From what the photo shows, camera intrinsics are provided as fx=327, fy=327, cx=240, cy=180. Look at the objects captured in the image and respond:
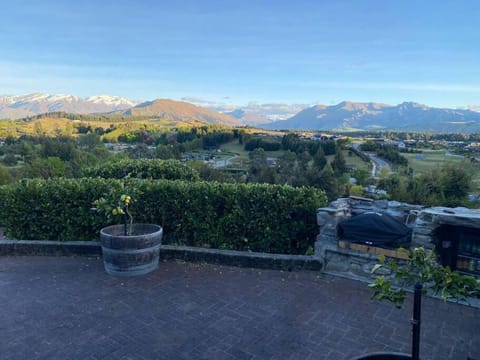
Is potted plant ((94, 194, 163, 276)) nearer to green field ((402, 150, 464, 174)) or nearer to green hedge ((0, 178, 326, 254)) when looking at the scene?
green hedge ((0, 178, 326, 254))

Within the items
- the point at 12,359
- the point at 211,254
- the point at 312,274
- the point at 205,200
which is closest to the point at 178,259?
the point at 211,254

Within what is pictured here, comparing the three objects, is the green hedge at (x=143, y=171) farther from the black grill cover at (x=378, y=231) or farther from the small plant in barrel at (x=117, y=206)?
the black grill cover at (x=378, y=231)

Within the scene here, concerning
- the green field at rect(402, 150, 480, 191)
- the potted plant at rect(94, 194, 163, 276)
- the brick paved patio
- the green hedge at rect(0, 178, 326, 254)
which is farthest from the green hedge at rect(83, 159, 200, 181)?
the green field at rect(402, 150, 480, 191)

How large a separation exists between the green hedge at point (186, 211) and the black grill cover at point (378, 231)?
863mm

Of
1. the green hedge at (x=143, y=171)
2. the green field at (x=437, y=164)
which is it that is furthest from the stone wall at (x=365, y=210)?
the green field at (x=437, y=164)

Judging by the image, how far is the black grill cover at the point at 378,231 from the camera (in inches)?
214

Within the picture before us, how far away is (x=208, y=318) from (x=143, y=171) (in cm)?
553

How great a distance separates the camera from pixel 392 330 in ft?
13.8

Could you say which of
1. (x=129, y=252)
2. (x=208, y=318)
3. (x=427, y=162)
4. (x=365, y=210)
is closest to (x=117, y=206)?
(x=129, y=252)

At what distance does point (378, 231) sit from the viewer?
547cm

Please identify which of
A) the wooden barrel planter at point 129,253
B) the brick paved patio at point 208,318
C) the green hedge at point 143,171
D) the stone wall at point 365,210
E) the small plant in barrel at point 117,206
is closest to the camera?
the brick paved patio at point 208,318

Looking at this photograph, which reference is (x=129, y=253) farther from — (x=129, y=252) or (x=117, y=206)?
(x=117, y=206)

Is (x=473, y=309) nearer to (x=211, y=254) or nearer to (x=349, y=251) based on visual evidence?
(x=349, y=251)

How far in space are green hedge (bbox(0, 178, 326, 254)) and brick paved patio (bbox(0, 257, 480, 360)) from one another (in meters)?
0.90
